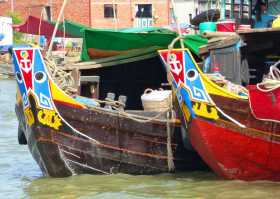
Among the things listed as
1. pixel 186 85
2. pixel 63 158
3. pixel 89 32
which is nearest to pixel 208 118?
pixel 186 85

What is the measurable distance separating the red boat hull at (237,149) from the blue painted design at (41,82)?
1.56m

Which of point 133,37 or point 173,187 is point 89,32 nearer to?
point 133,37

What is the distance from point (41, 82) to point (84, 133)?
729 millimetres

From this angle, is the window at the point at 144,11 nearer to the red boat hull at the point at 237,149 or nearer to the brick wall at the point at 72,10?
the brick wall at the point at 72,10

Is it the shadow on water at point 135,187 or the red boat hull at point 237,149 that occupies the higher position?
the red boat hull at point 237,149

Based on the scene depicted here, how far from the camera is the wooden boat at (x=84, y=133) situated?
26.3 ft

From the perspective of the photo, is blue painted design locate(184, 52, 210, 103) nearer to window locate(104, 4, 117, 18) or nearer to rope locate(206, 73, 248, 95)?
rope locate(206, 73, 248, 95)

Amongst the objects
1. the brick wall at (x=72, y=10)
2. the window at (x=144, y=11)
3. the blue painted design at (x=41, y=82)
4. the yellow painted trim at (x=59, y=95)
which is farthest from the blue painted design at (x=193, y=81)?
the window at (x=144, y=11)

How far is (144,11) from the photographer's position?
4294 cm

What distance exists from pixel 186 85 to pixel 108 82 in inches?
115

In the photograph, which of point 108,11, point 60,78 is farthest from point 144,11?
point 60,78

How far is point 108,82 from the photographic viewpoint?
1065 cm

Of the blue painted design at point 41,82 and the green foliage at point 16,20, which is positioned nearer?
the blue painted design at point 41,82

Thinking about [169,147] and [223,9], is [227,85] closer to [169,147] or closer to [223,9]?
[169,147]
